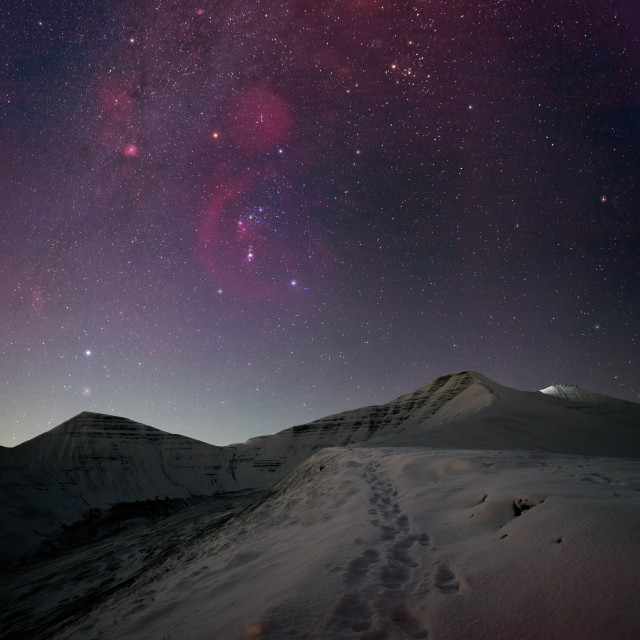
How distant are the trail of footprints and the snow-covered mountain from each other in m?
20.3

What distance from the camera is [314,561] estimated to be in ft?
14.6

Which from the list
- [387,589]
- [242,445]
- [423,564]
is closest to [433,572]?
[423,564]

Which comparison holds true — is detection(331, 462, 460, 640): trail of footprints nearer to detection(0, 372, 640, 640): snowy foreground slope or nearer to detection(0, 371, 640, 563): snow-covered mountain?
detection(0, 372, 640, 640): snowy foreground slope

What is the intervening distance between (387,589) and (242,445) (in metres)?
80.0

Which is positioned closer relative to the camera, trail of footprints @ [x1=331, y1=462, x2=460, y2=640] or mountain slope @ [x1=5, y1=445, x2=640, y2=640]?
mountain slope @ [x1=5, y1=445, x2=640, y2=640]

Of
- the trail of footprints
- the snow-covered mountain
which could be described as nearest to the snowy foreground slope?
the trail of footprints

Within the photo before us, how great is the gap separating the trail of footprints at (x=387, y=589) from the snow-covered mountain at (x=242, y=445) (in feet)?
66.5

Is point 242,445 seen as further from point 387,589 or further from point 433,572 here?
point 387,589

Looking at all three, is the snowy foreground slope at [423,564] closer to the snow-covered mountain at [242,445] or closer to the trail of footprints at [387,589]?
the trail of footprints at [387,589]

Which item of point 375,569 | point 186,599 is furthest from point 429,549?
point 186,599

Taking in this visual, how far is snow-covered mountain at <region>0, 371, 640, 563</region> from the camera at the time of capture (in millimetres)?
28875

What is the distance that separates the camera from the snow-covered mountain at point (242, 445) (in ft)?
94.7

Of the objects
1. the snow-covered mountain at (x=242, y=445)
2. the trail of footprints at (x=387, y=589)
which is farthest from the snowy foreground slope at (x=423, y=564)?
the snow-covered mountain at (x=242, y=445)

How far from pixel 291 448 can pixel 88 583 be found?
5549 centimetres
